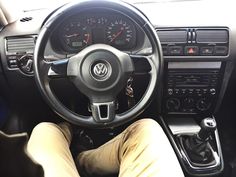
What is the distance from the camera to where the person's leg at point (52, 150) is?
1.13 m

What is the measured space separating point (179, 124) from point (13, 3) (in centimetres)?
81

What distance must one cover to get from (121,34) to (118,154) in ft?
1.29

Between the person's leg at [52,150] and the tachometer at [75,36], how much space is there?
0.28m

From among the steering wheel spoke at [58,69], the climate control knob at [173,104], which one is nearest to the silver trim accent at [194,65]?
the climate control knob at [173,104]

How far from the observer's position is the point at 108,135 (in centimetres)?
176

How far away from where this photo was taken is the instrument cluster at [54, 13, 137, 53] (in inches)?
55.1

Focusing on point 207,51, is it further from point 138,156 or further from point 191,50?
point 138,156

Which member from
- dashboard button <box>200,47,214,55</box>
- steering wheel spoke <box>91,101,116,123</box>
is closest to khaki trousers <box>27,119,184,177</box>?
steering wheel spoke <box>91,101,116,123</box>

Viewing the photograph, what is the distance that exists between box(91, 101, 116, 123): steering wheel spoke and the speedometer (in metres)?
0.23

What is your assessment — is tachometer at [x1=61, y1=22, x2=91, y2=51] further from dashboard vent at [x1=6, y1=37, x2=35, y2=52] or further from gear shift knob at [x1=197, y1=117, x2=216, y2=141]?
gear shift knob at [x1=197, y1=117, x2=216, y2=141]

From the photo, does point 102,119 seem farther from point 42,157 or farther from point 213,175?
point 213,175

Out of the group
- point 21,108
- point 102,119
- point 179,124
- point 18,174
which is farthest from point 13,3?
point 18,174

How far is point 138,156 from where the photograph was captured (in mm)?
1207

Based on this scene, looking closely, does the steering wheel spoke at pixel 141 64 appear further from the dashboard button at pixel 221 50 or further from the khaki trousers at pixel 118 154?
the dashboard button at pixel 221 50
